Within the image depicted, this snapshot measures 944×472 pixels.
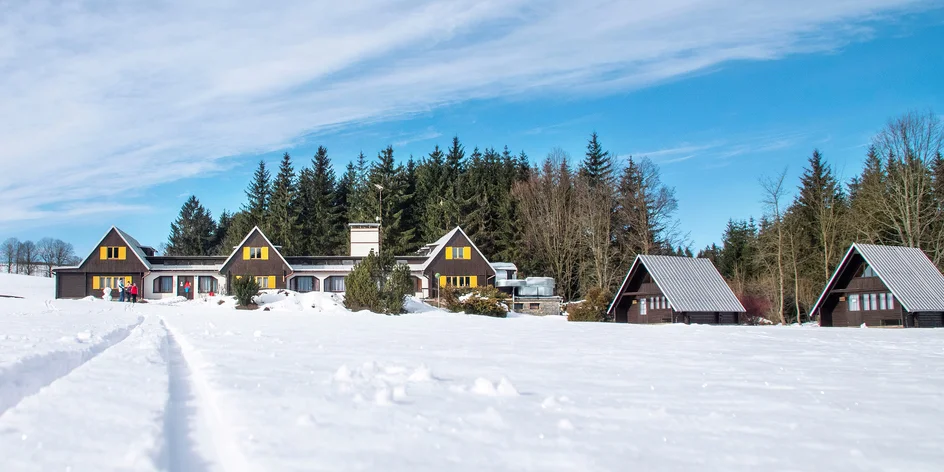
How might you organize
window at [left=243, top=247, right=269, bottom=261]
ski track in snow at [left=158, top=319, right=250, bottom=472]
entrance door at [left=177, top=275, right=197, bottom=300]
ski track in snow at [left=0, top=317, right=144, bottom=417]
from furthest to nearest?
1. window at [left=243, top=247, right=269, bottom=261]
2. entrance door at [left=177, top=275, right=197, bottom=300]
3. ski track in snow at [left=0, top=317, right=144, bottom=417]
4. ski track in snow at [left=158, top=319, right=250, bottom=472]

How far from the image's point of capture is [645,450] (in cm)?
440

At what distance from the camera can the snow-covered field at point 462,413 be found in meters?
4.18

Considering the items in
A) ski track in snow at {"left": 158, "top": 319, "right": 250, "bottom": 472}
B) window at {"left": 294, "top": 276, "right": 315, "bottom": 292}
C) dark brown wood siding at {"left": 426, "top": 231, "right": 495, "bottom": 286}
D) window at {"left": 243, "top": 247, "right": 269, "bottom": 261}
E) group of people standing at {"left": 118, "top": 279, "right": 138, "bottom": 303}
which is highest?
window at {"left": 243, "top": 247, "right": 269, "bottom": 261}

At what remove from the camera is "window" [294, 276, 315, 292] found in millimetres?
53375

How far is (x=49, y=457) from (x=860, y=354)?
11.2m

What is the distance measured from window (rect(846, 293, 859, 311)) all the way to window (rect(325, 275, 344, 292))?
34334 millimetres

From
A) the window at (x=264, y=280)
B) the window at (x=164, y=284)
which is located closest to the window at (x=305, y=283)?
the window at (x=264, y=280)

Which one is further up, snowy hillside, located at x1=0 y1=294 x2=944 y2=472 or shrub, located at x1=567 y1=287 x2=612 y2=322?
snowy hillside, located at x1=0 y1=294 x2=944 y2=472

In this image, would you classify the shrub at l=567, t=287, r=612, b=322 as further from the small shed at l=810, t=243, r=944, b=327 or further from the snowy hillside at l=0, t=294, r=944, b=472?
the snowy hillside at l=0, t=294, r=944, b=472

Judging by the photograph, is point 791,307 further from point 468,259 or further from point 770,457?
point 770,457

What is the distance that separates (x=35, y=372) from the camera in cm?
809

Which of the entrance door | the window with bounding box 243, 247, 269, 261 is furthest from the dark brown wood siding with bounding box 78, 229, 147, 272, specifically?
the window with bounding box 243, 247, 269, 261

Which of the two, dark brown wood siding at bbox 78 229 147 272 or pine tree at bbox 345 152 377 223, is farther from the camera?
pine tree at bbox 345 152 377 223

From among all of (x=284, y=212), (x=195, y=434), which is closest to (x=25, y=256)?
(x=284, y=212)
